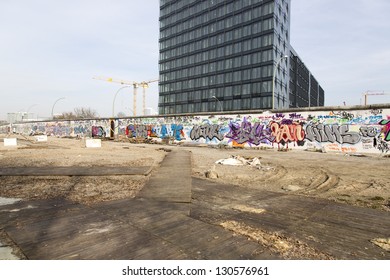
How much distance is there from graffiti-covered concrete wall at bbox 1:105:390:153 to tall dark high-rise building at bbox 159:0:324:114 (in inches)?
1424

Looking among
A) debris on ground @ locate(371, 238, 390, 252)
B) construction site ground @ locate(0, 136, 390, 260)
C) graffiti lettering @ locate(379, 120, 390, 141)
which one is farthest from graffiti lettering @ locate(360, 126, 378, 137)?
debris on ground @ locate(371, 238, 390, 252)

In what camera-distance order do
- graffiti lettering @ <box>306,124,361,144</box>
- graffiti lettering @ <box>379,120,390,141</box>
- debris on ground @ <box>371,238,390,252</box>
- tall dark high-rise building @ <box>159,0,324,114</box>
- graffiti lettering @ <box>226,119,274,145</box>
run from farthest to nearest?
tall dark high-rise building @ <box>159,0,324,114</box> < graffiti lettering @ <box>226,119,274,145</box> < graffiti lettering @ <box>306,124,361,144</box> < graffiti lettering @ <box>379,120,390,141</box> < debris on ground @ <box>371,238,390,252</box>

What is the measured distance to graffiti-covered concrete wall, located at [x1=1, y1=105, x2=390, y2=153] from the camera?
1675 cm

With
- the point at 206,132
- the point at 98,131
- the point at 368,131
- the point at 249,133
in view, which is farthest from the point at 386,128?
the point at 98,131

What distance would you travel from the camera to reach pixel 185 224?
4.23 m

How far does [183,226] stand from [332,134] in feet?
56.8

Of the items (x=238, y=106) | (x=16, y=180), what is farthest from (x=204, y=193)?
(x=238, y=106)

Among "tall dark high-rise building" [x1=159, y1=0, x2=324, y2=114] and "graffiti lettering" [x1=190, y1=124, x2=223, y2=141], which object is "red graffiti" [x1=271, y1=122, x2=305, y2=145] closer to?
"graffiti lettering" [x1=190, y1=124, x2=223, y2=141]

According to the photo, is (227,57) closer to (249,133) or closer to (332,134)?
(249,133)

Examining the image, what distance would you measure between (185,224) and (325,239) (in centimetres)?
208

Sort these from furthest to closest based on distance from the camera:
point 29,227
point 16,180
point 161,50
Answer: point 161,50
point 16,180
point 29,227

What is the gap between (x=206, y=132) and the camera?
87.1ft

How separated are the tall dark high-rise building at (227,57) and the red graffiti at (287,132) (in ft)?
129
